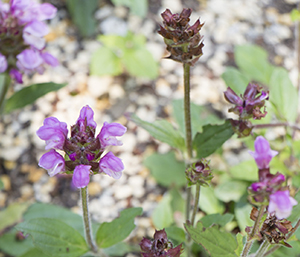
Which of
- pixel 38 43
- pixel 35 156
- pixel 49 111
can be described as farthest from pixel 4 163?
pixel 38 43

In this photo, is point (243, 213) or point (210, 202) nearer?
point (243, 213)

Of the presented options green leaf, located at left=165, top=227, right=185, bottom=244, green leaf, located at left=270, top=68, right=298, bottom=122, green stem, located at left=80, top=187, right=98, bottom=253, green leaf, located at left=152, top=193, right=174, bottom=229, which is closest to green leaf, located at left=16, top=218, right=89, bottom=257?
green stem, located at left=80, top=187, right=98, bottom=253

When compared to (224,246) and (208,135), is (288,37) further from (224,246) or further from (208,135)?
(224,246)

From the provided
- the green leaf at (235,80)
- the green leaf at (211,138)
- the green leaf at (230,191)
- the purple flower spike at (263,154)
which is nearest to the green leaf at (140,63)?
the green leaf at (235,80)

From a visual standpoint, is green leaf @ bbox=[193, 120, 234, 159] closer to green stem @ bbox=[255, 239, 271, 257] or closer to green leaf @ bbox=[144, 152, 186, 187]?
green stem @ bbox=[255, 239, 271, 257]

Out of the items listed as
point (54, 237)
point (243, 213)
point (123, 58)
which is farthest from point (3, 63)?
point (243, 213)

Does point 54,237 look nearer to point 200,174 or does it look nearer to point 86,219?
point 86,219
